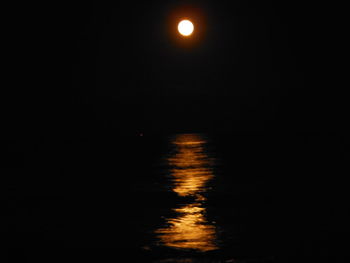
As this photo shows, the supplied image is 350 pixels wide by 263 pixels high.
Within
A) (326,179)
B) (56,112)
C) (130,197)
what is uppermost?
(56,112)

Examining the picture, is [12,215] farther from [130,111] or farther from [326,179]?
[130,111]

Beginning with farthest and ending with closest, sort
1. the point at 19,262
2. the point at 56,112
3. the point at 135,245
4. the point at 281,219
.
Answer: the point at 56,112
the point at 281,219
the point at 135,245
the point at 19,262

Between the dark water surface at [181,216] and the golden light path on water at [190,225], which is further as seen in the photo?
the golden light path on water at [190,225]

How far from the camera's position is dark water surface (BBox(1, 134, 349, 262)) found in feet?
23.1

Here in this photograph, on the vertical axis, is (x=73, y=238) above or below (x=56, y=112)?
below

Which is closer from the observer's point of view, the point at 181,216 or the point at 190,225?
the point at 190,225

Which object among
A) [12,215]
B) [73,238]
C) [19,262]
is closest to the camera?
[19,262]

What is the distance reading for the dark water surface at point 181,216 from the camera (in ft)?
23.1

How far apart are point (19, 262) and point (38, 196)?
236 inches

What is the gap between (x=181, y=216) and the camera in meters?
9.46

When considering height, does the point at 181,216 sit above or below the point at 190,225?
above

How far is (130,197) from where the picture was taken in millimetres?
12156

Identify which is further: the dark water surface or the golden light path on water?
the golden light path on water

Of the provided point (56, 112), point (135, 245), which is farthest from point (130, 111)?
point (135, 245)
